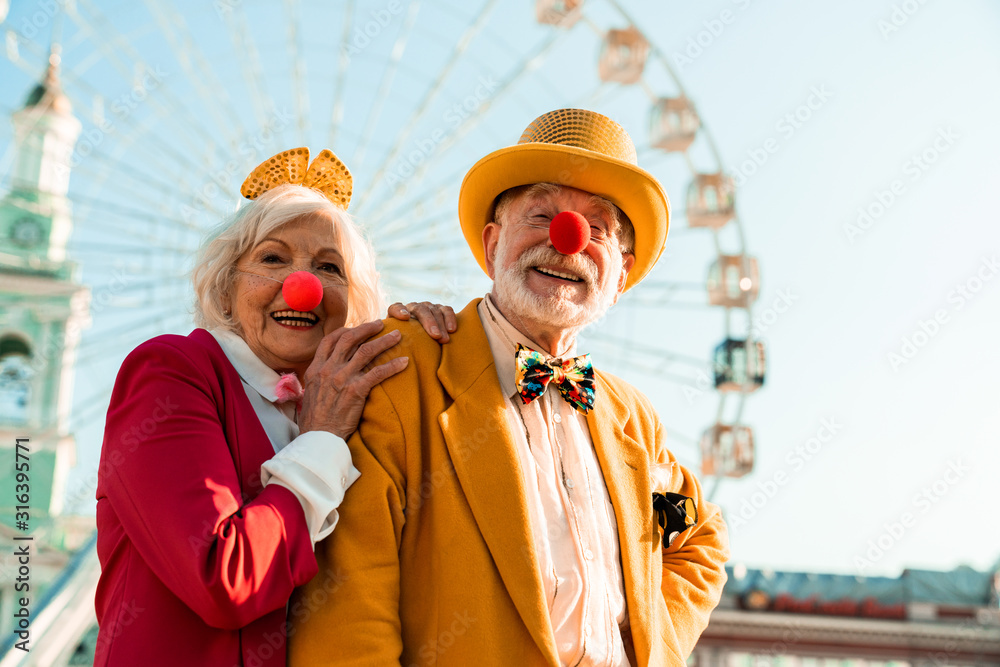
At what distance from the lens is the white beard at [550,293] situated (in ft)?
9.86

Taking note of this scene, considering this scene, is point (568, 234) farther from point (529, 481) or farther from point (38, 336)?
point (38, 336)

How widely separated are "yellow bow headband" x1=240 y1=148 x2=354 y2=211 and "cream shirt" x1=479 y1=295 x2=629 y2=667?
915 mm

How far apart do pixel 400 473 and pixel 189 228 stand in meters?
8.68

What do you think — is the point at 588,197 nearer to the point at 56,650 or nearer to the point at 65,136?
Answer: the point at 56,650

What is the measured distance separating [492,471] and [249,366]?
894 mm

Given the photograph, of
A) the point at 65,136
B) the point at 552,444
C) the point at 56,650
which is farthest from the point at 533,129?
the point at 65,136

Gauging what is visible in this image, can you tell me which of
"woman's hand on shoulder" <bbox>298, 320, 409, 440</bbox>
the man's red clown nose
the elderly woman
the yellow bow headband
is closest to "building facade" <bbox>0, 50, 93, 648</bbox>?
the yellow bow headband

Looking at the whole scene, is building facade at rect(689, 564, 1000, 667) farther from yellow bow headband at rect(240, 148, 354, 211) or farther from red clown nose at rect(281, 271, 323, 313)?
red clown nose at rect(281, 271, 323, 313)

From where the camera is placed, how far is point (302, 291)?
10.3 ft

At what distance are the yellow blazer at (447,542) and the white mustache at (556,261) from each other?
274 mm

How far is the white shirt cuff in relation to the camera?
2535mm

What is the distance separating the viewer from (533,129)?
332 cm

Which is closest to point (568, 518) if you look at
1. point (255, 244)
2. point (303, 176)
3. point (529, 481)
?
point (529, 481)

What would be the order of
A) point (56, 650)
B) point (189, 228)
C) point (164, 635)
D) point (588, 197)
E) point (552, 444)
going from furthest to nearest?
point (189, 228) → point (56, 650) → point (588, 197) → point (552, 444) → point (164, 635)
